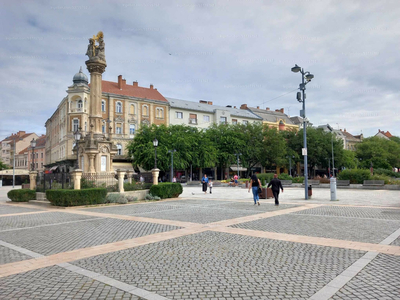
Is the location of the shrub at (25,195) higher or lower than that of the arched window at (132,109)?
lower

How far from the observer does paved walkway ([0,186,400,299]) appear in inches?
180

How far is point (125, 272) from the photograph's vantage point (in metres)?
5.44

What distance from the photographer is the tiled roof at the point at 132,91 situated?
5387 cm

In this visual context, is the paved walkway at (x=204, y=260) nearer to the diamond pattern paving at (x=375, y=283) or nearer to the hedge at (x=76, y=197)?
the diamond pattern paving at (x=375, y=283)

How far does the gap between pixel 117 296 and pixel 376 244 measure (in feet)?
19.0

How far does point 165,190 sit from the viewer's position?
20984mm

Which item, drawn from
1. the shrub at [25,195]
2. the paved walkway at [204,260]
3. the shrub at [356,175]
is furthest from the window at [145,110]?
the paved walkway at [204,260]

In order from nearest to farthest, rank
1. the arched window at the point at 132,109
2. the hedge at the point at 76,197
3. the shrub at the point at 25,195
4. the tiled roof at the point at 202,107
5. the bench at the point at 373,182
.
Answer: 1. the hedge at the point at 76,197
2. the shrub at the point at 25,195
3. the bench at the point at 373,182
4. the arched window at the point at 132,109
5. the tiled roof at the point at 202,107

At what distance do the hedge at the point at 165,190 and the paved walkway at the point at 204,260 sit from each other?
10083 millimetres

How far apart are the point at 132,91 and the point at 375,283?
5570cm

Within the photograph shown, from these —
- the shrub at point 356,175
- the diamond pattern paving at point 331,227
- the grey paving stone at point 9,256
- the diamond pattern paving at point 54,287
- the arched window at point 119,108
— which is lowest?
the diamond pattern paving at point 331,227

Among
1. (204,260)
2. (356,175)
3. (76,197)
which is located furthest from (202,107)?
(204,260)

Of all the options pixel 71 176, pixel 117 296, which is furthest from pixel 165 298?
pixel 71 176

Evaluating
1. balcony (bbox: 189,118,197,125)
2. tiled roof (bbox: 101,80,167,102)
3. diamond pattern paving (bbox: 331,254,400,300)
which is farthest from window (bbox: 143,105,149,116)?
diamond pattern paving (bbox: 331,254,400,300)
